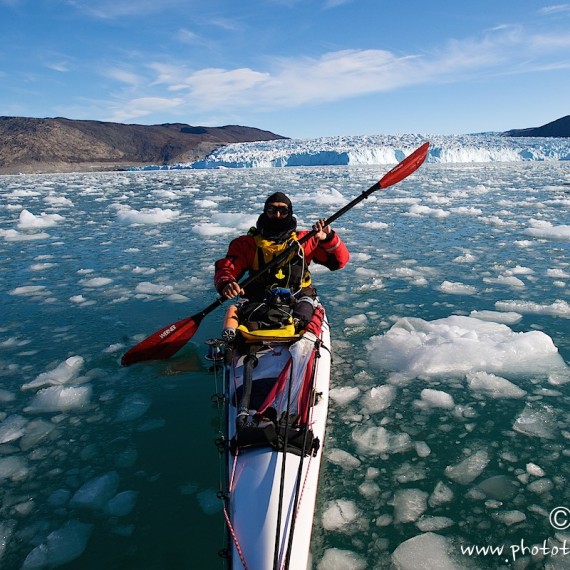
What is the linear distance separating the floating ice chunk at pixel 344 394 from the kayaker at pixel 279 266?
587mm

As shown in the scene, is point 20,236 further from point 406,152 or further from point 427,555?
point 406,152

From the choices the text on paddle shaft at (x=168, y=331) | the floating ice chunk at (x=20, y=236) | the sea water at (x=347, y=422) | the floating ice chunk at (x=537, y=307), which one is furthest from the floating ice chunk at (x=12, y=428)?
the floating ice chunk at (x=20, y=236)

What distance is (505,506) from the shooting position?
2.30 m

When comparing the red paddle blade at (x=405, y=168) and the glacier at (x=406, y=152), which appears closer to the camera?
the red paddle blade at (x=405, y=168)

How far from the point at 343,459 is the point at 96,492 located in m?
1.39

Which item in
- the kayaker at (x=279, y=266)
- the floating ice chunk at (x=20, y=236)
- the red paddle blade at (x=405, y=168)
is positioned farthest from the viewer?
the floating ice chunk at (x=20, y=236)

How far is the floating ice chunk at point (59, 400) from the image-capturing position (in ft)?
10.9

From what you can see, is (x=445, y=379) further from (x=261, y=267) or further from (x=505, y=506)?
(x=261, y=267)

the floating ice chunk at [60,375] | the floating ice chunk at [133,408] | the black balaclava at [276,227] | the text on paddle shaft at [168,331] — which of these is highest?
the black balaclava at [276,227]

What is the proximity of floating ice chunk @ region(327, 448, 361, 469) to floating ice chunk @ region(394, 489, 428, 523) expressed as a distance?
0.30 metres

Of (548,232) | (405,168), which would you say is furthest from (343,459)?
(548,232)

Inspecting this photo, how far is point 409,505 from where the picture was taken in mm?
2336

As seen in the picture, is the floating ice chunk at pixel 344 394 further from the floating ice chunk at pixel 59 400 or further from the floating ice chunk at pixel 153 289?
the floating ice chunk at pixel 153 289

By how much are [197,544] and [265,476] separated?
1.50 ft
